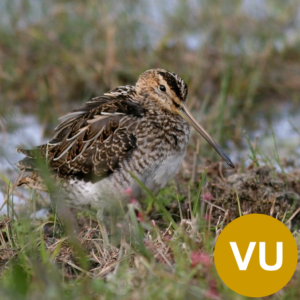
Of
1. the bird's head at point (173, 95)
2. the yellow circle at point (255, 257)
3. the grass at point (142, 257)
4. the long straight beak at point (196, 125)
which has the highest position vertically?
the bird's head at point (173, 95)

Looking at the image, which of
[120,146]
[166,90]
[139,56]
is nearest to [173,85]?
[166,90]

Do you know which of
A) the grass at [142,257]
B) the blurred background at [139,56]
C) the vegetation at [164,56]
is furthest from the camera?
the blurred background at [139,56]

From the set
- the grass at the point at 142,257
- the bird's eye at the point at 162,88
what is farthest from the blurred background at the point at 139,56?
the grass at the point at 142,257

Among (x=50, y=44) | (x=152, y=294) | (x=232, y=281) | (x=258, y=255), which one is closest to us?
(x=152, y=294)

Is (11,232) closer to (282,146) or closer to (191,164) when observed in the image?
(191,164)

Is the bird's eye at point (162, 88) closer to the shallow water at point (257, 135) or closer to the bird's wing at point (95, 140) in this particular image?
the bird's wing at point (95, 140)

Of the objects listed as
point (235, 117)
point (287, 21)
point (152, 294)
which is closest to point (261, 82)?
point (235, 117)

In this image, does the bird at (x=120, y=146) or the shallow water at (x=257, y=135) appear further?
the shallow water at (x=257, y=135)

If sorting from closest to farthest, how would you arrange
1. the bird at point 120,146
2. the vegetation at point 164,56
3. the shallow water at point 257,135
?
the bird at point 120,146 < the shallow water at point 257,135 < the vegetation at point 164,56
